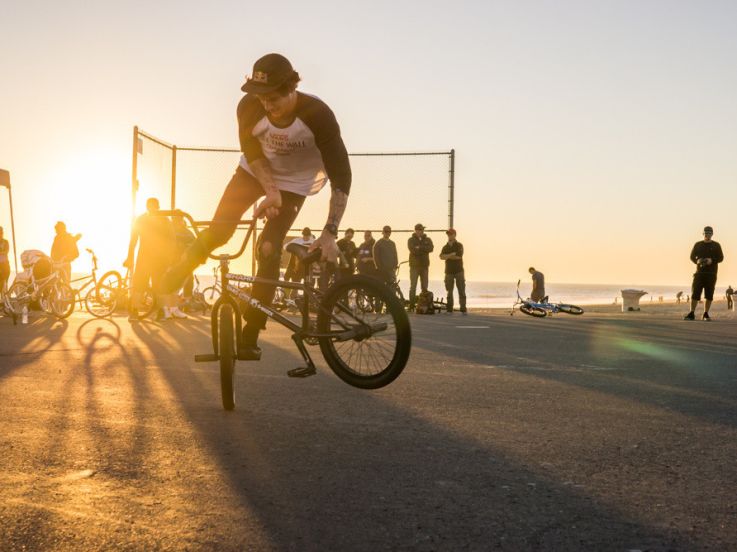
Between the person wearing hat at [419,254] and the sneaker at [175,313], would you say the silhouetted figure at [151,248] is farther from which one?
the person wearing hat at [419,254]

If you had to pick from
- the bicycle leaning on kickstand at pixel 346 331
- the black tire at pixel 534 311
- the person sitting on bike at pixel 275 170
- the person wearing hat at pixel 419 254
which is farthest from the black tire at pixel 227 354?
the black tire at pixel 534 311

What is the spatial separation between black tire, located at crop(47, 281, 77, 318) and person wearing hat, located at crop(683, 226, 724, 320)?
13163mm

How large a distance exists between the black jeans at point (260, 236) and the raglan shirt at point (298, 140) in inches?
5.1

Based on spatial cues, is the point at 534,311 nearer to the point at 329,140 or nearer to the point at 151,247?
the point at 151,247

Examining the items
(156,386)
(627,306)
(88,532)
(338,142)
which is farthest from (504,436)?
(627,306)

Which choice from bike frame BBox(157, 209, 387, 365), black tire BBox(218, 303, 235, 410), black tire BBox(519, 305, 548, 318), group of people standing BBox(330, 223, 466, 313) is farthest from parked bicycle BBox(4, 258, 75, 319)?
black tire BBox(519, 305, 548, 318)

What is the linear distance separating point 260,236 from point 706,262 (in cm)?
1474

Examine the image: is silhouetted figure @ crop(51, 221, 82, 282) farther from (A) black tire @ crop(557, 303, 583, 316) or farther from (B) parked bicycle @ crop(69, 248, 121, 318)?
(A) black tire @ crop(557, 303, 583, 316)

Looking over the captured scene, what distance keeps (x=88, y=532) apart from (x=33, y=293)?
38.3 ft

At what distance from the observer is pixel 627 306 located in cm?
3309

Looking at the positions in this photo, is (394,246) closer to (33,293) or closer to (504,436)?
(33,293)

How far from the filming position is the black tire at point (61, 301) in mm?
13125

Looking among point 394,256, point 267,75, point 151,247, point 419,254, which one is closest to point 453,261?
point 419,254

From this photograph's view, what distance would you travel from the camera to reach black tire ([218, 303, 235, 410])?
467cm
